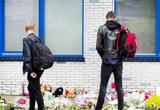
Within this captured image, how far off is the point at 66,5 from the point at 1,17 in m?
1.60

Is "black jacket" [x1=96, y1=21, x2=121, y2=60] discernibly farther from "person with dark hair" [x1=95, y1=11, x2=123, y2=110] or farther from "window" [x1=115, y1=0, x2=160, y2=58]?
"window" [x1=115, y1=0, x2=160, y2=58]

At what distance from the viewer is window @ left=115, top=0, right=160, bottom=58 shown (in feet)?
45.0

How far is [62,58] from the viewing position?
13742 mm

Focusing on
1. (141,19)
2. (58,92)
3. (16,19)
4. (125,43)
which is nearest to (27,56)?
(125,43)

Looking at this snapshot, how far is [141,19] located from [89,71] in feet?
5.72

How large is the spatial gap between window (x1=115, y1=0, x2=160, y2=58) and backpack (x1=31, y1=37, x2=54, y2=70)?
3.36 m

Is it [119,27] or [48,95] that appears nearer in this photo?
[119,27]

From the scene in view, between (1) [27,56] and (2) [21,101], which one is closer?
(1) [27,56]

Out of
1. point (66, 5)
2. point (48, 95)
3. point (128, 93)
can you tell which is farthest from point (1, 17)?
point (128, 93)

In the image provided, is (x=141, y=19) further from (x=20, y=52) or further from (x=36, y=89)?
(x=36, y=89)

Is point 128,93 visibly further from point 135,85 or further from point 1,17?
point 1,17

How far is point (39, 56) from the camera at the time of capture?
35.7ft

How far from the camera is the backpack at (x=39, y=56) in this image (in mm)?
10820

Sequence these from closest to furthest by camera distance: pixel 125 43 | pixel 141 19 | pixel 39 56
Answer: pixel 39 56
pixel 125 43
pixel 141 19
